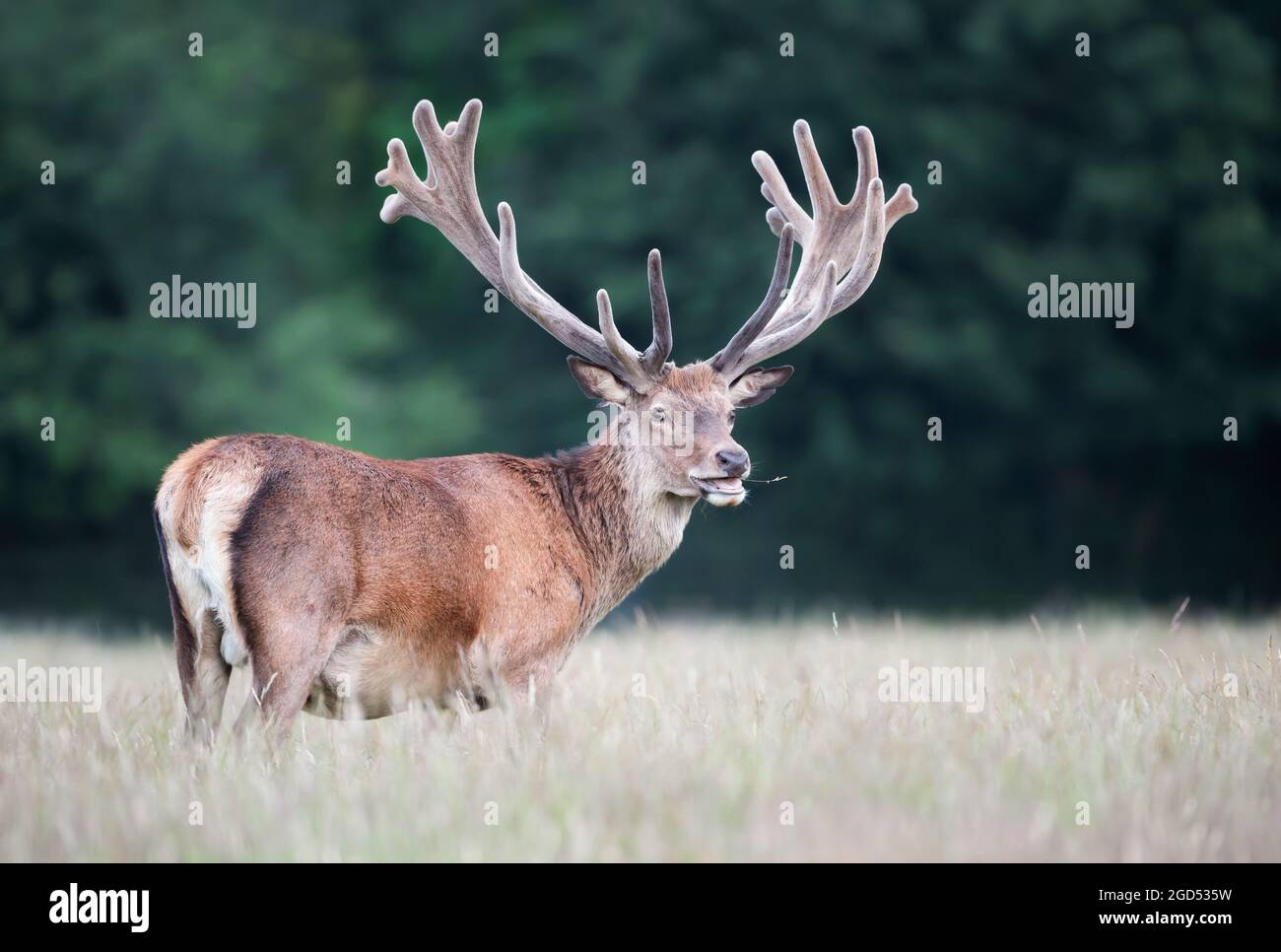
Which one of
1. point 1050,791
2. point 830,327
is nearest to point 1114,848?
point 1050,791

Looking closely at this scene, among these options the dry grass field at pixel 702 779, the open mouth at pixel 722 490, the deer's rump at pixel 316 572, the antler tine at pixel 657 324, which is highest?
the antler tine at pixel 657 324

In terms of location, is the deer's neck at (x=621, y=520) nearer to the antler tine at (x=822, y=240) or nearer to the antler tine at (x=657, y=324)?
the antler tine at (x=657, y=324)

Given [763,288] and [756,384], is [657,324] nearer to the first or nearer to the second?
[756,384]

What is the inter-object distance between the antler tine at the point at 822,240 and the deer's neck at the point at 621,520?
55 cm

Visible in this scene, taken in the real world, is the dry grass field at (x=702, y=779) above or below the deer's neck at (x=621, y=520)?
below

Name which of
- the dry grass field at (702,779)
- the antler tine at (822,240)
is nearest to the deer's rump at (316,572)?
the dry grass field at (702,779)

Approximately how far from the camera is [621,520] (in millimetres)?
5969

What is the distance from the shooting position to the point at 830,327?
15719 millimetres

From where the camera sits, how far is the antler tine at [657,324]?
19.1 feet

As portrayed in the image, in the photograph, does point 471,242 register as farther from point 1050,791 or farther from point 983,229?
point 983,229

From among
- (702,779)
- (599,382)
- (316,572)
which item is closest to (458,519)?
(316,572)

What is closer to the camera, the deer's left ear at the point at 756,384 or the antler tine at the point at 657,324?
the antler tine at the point at 657,324

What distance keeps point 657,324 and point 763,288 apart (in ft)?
30.9

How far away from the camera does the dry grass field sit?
12.9 ft
